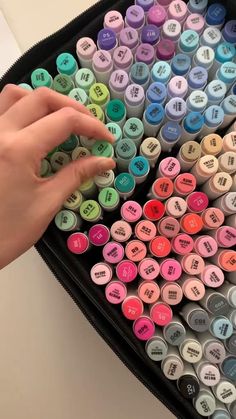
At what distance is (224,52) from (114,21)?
11 centimetres

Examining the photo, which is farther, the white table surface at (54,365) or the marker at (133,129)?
the white table surface at (54,365)

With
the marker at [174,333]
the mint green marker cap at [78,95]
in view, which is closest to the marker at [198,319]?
the marker at [174,333]

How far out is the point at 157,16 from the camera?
1.44 feet

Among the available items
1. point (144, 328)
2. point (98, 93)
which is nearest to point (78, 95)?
point (98, 93)

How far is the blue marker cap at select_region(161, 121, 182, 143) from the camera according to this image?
0.42m

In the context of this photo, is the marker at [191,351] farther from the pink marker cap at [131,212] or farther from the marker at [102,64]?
the marker at [102,64]

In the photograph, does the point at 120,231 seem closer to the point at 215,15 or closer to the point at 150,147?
the point at 150,147

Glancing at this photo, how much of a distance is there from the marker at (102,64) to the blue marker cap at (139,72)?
0.02 m

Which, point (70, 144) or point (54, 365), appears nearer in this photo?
point (70, 144)

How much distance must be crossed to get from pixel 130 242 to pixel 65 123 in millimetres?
124

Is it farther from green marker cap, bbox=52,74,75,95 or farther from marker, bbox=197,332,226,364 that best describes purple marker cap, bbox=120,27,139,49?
marker, bbox=197,332,226,364

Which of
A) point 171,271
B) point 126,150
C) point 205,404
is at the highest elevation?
point 126,150

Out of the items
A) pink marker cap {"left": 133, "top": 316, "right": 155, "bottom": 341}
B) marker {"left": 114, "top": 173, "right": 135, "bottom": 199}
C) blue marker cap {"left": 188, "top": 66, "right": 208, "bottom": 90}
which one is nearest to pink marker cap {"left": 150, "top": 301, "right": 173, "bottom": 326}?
pink marker cap {"left": 133, "top": 316, "right": 155, "bottom": 341}

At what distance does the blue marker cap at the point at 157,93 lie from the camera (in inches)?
16.4
